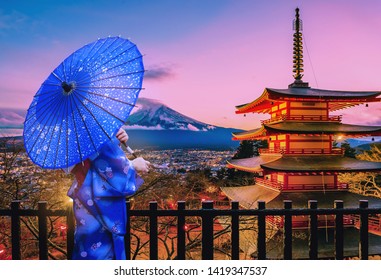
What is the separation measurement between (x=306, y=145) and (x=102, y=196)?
851cm

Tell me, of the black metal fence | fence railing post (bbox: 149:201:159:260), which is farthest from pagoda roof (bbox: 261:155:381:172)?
fence railing post (bbox: 149:201:159:260)

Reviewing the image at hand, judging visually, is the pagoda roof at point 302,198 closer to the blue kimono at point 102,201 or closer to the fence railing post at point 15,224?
the fence railing post at point 15,224

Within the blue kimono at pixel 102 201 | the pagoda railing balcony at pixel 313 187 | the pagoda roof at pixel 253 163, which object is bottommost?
the pagoda railing balcony at pixel 313 187

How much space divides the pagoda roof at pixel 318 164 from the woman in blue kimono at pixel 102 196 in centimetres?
703

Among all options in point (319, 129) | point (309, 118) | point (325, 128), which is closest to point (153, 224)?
point (319, 129)

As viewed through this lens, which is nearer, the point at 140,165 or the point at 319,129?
the point at 140,165

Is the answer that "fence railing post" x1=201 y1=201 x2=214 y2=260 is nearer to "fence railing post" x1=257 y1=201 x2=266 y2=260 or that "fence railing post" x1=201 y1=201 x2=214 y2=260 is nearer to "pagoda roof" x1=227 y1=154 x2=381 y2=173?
"fence railing post" x1=257 y1=201 x2=266 y2=260

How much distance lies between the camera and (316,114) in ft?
31.3

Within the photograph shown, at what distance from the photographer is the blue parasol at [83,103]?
1767 mm

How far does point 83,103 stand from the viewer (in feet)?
5.88

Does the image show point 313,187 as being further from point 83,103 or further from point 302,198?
point 83,103

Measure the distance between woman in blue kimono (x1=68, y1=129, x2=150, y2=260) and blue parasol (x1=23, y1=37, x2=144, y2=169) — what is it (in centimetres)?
16

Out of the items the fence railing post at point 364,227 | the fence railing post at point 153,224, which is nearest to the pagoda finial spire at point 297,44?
the fence railing post at point 364,227
